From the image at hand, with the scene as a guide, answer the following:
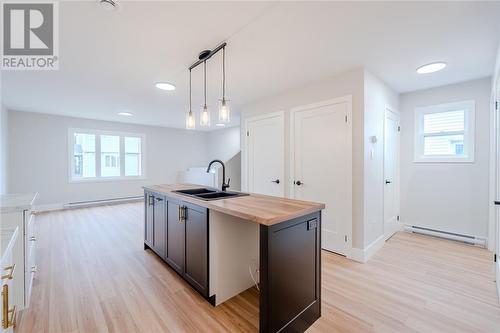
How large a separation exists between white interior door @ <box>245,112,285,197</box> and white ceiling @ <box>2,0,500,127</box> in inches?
25.2

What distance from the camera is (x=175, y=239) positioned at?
7.61 ft

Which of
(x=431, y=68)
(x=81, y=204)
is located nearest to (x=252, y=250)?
(x=431, y=68)

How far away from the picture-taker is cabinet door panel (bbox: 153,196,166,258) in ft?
8.43

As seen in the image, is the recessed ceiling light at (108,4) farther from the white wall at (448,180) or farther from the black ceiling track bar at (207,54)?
the white wall at (448,180)

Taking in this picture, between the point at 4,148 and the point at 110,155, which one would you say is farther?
the point at 110,155

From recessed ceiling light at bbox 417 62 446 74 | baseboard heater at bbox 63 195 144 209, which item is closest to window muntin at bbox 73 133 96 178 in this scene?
baseboard heater at bbox 63 195 144 209

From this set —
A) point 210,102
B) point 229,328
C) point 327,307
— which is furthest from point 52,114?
point 327,307

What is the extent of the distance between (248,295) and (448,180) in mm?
3602

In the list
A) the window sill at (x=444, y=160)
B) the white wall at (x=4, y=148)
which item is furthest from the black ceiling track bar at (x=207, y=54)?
the white wall at (x=4, y=148)

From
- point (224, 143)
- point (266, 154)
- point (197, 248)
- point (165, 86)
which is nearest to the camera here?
point (197, 248)

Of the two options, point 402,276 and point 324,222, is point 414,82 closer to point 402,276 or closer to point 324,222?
point 324,222

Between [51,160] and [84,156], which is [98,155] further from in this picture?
[51,160]

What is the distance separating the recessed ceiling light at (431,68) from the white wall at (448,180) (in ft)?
3.21

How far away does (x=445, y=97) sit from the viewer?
339 centimetres
